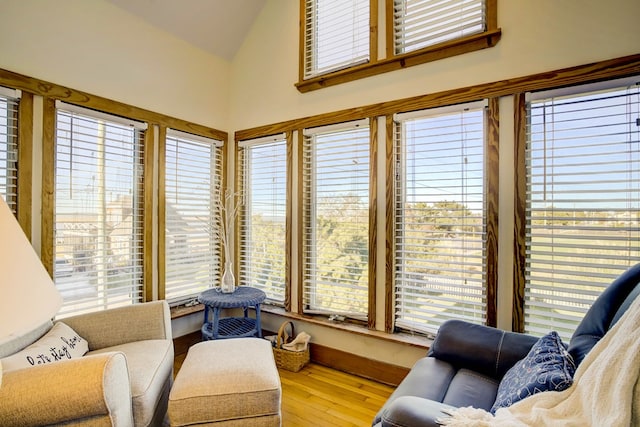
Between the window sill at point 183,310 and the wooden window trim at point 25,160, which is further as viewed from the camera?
the window sill at point 183,310

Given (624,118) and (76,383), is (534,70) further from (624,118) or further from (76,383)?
(76,383)

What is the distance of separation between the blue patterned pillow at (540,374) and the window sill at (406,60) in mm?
1814

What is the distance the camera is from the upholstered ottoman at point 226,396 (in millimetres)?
1609

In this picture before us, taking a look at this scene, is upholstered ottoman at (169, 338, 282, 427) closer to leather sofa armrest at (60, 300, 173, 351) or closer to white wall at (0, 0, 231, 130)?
leather sofa armrest at (60, 300, 173, 351)

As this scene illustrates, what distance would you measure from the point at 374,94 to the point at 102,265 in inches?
97.8

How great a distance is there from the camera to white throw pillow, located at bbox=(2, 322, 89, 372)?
60.1 inches

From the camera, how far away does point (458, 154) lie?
2322mm

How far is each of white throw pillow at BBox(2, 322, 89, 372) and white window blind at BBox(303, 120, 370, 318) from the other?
1.67 meters

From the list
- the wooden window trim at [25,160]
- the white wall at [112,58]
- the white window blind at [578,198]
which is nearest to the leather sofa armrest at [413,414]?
the white window blind at [578,198]

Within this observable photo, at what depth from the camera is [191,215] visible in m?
3.17

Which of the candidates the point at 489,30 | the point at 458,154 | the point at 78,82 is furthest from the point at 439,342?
the point at 78,82

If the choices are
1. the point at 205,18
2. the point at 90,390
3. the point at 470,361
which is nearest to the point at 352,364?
the point at 470,361

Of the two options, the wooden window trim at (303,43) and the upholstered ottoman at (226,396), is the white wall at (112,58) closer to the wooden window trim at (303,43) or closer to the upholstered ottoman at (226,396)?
the wooden window trim at (303,43)

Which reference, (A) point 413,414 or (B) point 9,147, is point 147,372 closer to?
(A) point 413,414
